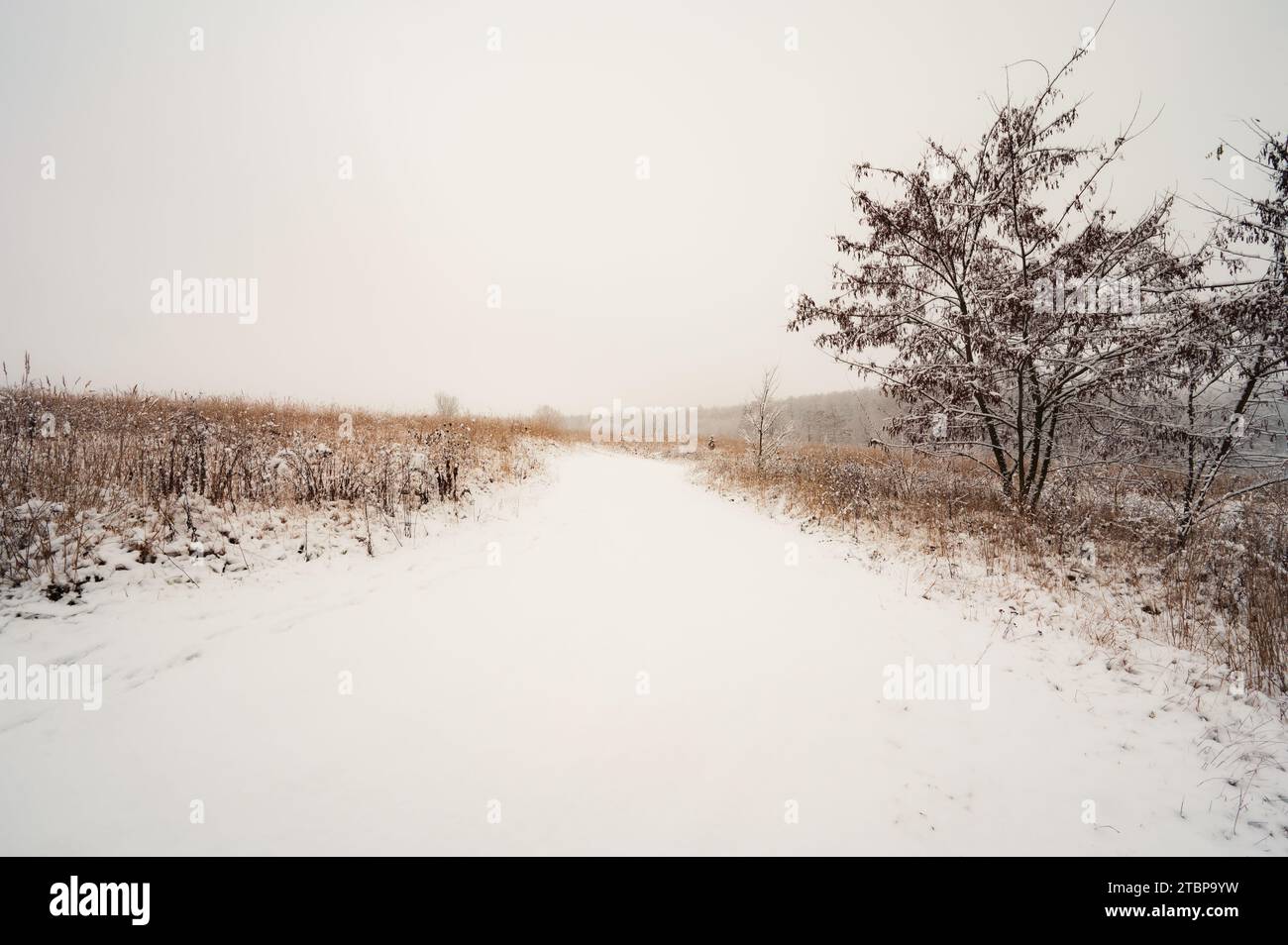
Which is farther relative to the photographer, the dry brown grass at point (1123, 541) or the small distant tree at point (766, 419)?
the small distant tree at point (766, 419)

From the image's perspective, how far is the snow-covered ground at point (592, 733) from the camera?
2096mm

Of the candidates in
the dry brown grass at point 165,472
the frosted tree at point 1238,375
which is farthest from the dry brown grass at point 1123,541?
the dry brown grass at point 165,472

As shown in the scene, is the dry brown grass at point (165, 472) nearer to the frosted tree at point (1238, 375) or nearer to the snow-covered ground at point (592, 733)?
the snow-covered ground at point (592, 733)

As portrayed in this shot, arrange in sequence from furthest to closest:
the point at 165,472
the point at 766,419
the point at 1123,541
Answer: the point at 766,419 → the point at 1123,541 → the point at 165,472

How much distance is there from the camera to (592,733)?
2.69 meters

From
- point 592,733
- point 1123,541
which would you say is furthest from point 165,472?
point 1123,541

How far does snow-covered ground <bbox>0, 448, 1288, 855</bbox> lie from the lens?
2.10 m

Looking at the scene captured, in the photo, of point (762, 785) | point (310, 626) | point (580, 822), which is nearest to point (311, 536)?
point (310, 626)

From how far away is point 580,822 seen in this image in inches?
82.5

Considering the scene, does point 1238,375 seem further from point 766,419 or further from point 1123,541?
point 766,419

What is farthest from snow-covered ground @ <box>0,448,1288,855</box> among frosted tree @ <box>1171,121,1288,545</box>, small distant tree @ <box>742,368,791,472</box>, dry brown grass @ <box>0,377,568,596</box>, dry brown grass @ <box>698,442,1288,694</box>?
small distant tree @ <box>742,368,791,472</box>

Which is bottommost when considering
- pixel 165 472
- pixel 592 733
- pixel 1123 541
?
pixel 592 733

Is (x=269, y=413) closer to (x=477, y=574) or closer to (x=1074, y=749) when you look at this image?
(x=477, y=574)
